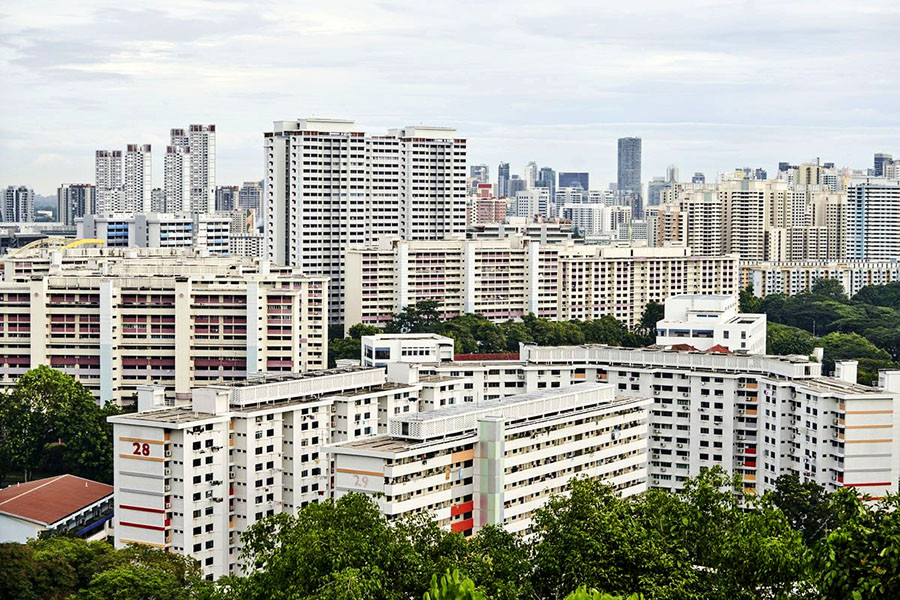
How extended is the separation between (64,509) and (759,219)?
34.2 metres

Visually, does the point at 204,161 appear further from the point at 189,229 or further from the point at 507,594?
the point at 507,594

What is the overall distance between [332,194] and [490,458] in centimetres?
2191

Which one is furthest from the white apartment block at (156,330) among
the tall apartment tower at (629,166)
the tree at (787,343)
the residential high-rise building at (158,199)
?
the tall apartment tower at (629,166)

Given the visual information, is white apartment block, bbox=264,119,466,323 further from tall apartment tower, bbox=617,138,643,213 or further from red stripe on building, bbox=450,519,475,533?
tall apartment tower, bbox=617,138,643,213

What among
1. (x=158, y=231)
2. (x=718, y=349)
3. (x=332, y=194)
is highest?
(x=332, y=194)

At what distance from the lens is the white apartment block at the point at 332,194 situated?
34500mm

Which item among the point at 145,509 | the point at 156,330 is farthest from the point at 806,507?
the point at 156,330

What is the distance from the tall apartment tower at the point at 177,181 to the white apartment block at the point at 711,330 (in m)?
39.0

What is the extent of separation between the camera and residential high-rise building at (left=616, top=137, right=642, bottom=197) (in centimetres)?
9163

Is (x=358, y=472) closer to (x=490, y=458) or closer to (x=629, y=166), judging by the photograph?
(x=490, y=458)

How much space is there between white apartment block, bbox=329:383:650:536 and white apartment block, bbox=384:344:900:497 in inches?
100

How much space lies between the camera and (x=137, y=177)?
197ft

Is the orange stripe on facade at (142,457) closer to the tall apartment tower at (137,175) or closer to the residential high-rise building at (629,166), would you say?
the tall apartment tower at (137,175)

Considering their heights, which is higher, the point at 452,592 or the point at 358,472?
the point at 452,592
